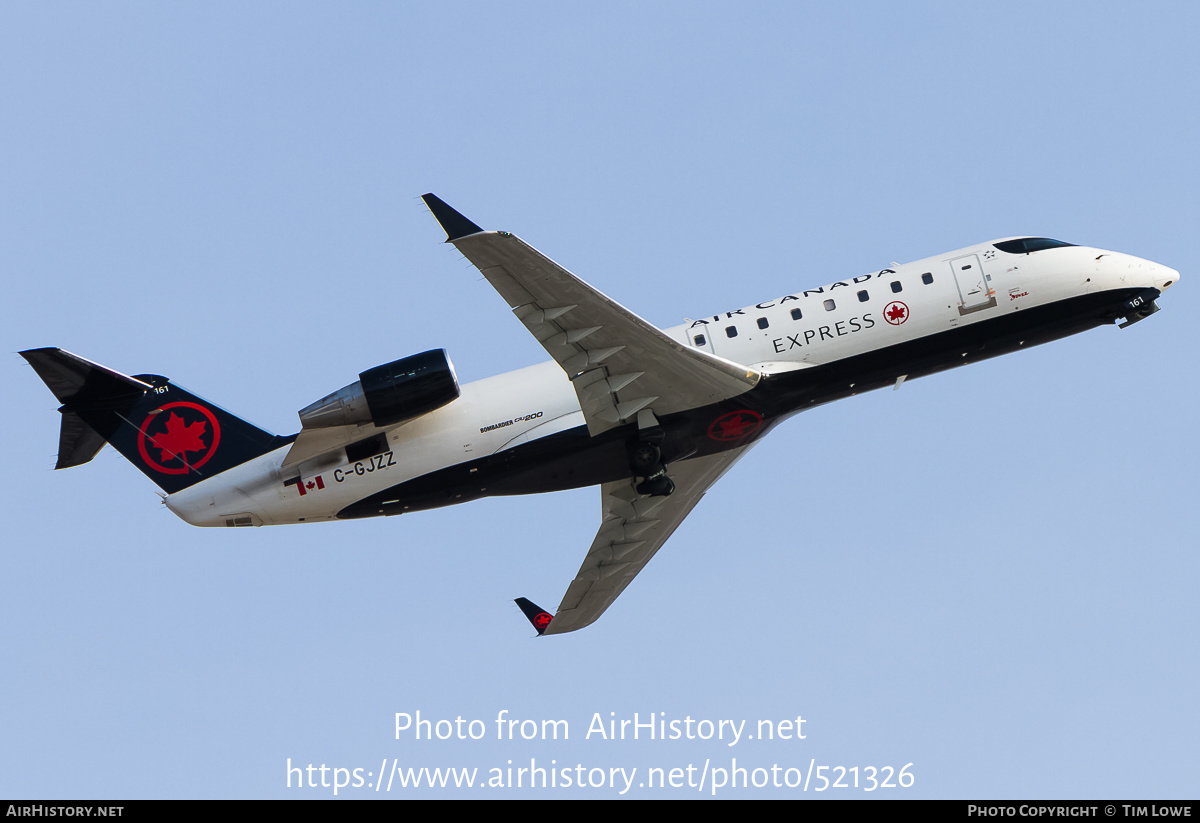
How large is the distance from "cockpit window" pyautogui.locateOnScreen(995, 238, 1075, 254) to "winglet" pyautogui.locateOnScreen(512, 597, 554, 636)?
15437 millimetres

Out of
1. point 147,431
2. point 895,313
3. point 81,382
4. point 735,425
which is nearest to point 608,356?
point 735,425

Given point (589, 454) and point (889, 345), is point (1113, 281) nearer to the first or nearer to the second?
point (889, 345)

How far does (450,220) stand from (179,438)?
10.2 m

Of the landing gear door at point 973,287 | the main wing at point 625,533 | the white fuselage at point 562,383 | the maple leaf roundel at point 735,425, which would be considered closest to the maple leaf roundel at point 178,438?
the white fuselage at point 562,383

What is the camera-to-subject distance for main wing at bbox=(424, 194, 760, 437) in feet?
79.0

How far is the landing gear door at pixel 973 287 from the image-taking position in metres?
28.4

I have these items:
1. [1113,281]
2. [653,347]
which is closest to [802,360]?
[653,347]

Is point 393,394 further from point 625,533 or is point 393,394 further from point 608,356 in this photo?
point 625,533

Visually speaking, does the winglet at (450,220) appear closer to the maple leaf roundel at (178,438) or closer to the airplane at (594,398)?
the airplane at (594,398)

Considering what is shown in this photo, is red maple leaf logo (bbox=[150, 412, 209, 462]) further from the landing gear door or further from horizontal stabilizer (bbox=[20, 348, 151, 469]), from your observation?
the landing gear door

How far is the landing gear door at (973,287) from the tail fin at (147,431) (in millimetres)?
16069

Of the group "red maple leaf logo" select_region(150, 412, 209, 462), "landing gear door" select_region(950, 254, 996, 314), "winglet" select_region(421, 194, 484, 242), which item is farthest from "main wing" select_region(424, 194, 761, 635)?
"red maple leaf logo" select_region(150, 412, 209, 462)

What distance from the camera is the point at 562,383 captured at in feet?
92.5

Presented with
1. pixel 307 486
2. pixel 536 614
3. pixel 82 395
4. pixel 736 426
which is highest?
pixel 82 395
